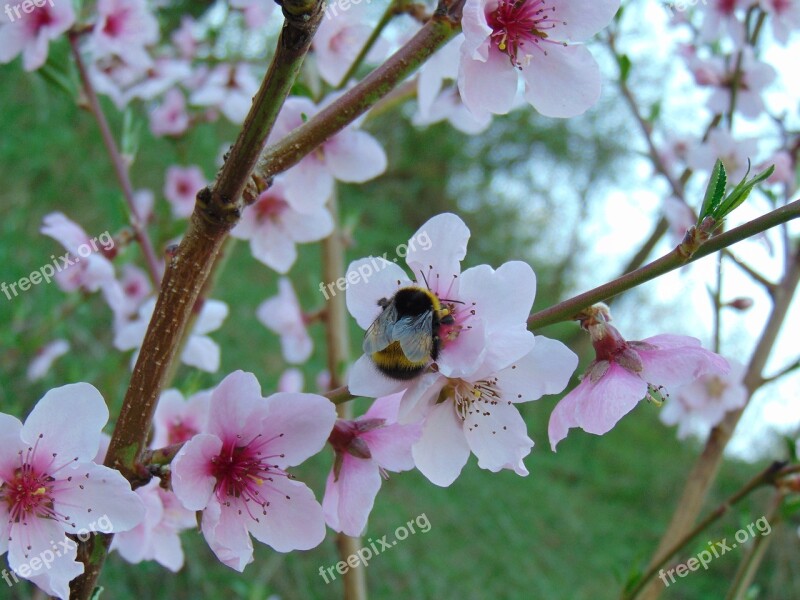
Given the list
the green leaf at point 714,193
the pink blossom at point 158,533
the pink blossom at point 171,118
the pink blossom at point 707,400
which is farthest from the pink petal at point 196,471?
the pink blossom at point 171,118

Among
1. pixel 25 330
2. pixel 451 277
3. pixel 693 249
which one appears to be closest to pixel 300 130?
pixel 451 277

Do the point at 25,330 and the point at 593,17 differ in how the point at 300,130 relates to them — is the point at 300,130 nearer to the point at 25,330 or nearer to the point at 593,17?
the point at 593,17

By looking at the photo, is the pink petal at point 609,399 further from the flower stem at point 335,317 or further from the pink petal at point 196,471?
the flower stem at point 335,317

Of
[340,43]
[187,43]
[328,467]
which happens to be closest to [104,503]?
[340,43]

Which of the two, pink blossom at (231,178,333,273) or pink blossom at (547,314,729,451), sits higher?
pink blossom at (231,178,333,273)

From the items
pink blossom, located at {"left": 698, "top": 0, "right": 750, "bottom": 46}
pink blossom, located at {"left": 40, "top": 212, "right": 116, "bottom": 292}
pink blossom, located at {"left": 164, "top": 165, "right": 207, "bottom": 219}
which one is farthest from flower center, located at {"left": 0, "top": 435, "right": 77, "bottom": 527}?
pink blossom, located at {"left": 164, "top": 165, "right": 207, "bottom": 219}

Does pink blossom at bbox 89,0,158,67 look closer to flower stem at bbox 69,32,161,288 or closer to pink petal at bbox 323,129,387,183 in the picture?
flower stem at bbox 69,32,161,288
